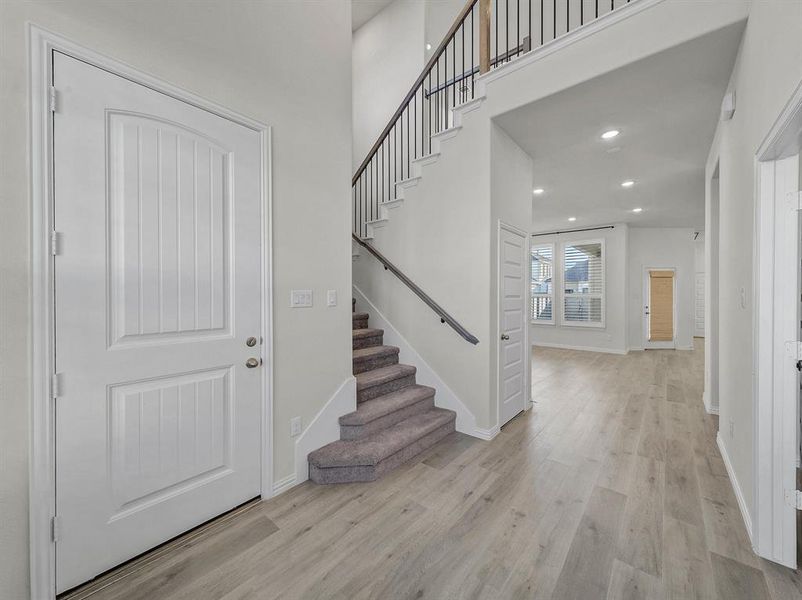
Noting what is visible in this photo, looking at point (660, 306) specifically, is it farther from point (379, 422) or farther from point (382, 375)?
point (379, 422)

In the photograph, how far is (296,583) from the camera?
153 cm

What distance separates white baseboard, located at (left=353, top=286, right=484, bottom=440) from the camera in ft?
10.4

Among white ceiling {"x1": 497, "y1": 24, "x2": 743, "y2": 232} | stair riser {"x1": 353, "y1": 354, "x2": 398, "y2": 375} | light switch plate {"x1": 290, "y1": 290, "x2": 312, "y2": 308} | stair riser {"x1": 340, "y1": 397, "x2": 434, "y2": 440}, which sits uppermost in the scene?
white ceiling {"x1": 497, "y1": 24, "x2": 743, "y2": 232}

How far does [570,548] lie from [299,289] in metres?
2.11

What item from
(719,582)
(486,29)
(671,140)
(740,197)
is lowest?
(719,582)

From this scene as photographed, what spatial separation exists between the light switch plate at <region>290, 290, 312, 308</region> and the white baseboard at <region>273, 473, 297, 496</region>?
3.67 ft

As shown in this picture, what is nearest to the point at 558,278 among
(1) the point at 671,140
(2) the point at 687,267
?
(2) the point at 687,267

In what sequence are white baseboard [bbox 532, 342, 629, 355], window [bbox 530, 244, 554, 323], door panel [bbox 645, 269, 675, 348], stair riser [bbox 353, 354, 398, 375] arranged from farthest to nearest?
window [bbox 530, 244, 554, 323] → door panel [bbox 645, 269, 675, 348] → white baseboard [bbox 532, 342, 629, 355] → stair riser [bbox 353, 354, 398, 375]

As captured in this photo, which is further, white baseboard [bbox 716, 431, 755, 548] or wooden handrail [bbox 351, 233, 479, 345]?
wooden handrail [bbox 351, 233, 479, 345]

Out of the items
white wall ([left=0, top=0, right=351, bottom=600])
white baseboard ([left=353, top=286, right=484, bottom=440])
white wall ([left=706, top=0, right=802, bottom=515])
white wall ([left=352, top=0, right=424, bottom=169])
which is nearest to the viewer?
white wall ([left=0, top=0, right=351, bottom=600])

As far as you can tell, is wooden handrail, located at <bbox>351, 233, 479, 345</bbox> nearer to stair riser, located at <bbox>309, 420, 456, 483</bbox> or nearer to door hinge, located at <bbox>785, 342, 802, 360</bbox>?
stair riser, located at <bbox>309, 420, 456, 483</bbox>

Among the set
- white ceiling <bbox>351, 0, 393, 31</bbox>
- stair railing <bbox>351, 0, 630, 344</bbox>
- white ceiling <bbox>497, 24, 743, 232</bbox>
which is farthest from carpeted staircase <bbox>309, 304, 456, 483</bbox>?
white ceiling <bbox>351, 0, 393, 31</bbox>

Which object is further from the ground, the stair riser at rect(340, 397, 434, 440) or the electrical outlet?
the electrical outlet

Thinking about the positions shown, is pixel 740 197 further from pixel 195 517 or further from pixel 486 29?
pixel 195 517
